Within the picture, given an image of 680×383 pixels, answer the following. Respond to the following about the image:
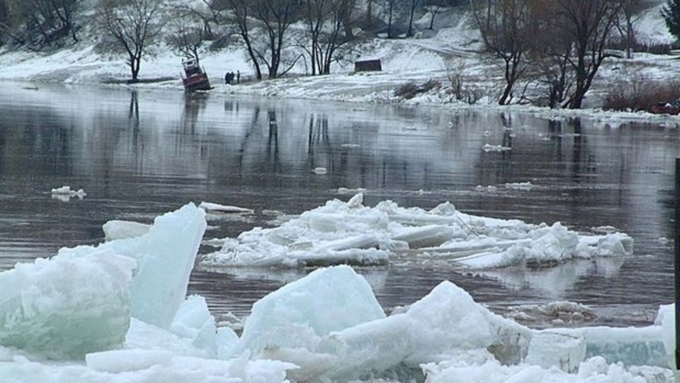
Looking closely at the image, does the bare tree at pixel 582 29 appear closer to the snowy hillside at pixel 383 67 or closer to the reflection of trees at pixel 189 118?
the snowy hillside at pixel 383 67

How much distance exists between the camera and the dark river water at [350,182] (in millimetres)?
10773

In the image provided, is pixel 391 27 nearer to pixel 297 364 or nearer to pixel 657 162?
pixel 657 162

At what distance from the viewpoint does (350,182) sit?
19656 mm

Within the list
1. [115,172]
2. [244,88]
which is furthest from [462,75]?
[115,172]

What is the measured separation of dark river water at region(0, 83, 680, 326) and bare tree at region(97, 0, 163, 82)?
49.9m

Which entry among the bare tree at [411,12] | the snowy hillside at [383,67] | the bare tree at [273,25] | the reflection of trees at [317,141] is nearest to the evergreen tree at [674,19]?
the snowy hillside at [383,67]

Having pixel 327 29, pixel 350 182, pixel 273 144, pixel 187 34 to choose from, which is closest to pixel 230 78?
pixel 187 34

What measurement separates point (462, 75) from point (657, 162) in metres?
46.2

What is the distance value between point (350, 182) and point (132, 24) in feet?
253

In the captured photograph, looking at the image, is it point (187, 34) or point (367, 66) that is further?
point (187, 34)

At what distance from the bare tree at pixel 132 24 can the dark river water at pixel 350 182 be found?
49889 millimetres

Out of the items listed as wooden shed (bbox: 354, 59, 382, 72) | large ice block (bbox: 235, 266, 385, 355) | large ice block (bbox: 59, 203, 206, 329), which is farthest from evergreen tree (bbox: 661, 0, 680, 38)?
large ice block (bbox: 59, 203, 206, 329)

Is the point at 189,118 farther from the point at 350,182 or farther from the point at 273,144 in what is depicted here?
the point at 350,182

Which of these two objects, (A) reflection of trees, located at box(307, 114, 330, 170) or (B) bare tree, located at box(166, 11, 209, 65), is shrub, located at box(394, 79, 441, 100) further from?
(A) reflection of trees, located at box(307, 114, 330, 170)
